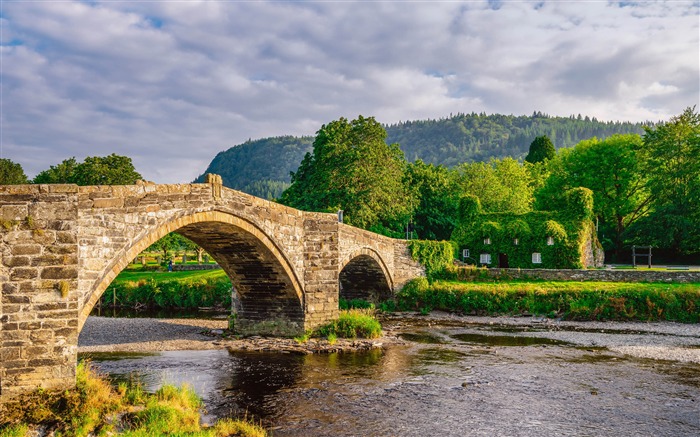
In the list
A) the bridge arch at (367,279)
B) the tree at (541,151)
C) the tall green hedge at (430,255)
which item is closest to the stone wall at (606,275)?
the tall green hedge at (430,255)

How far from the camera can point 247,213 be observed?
1806 centimetres

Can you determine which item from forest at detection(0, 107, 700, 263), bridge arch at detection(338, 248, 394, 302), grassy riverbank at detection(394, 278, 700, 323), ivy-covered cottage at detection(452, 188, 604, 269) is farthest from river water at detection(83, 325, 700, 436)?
forest at detection(0, 107, 700, 263)

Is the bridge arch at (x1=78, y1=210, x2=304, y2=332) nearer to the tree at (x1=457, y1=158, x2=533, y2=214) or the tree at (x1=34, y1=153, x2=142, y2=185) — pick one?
the tree at (x1=34, y1=153, x2=142, y2=185)

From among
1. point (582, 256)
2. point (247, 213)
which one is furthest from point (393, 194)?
point (247, 213)

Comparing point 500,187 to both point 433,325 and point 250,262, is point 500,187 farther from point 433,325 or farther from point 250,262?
point 250,262

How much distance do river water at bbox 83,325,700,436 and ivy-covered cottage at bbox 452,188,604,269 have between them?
56.2 feet

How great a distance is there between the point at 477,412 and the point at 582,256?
26886 mm

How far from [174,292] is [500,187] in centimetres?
3259

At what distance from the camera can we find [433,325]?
26.5 metres

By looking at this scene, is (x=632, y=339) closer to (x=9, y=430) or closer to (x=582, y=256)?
(x=582, y=256)

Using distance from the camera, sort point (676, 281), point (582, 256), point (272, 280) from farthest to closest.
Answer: point (582, 256), point (676, 281), point (272, 280)

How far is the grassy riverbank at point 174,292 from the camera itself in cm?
3422

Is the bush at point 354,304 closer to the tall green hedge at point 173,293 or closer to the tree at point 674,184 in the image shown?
the tall green hedge at point 173,293

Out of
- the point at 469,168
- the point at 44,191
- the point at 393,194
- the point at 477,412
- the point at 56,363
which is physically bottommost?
the point at 477,412
